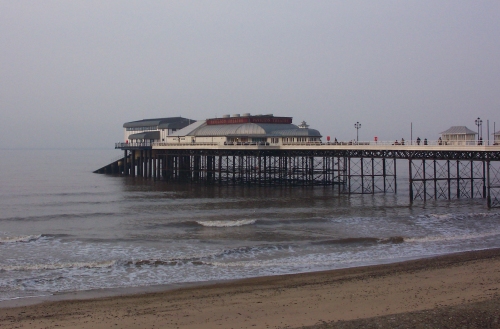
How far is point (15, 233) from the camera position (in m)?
29.6

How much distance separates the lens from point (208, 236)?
28781 millimetres

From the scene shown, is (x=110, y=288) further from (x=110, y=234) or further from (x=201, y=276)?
(x=110, y=234)

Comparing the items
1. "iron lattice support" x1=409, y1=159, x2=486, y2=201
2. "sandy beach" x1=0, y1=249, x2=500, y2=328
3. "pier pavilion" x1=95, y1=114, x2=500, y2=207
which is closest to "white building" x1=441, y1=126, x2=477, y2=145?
"pier pavilion" x1=95, y1=114, x2=500, y2=207

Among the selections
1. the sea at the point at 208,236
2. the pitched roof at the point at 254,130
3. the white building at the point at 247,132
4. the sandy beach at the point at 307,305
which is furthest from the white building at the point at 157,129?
the sandy beach at the point at 307,305

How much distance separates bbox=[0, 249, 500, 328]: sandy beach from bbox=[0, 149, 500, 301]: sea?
1751mm

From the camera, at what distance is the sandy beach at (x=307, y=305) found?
14.2 metres

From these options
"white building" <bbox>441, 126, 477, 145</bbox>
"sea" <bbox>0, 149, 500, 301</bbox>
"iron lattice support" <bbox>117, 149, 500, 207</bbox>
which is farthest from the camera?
"iron lattice support" <bbox>117, 149, 500, 207</bbox>

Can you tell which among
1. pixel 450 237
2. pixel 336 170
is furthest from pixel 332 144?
pixel 450 237

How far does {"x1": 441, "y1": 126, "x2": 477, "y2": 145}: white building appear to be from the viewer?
3843 cm

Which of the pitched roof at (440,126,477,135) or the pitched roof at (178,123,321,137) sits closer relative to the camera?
the pitched roof at (440,126,477,135)

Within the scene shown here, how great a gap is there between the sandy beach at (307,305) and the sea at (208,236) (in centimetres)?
175

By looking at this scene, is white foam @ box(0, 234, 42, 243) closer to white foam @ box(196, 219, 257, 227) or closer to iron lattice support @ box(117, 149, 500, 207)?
white foam @ box(196, 219, 257, 227)

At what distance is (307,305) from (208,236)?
533 inches

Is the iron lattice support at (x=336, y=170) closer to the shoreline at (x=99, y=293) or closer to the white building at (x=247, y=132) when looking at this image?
the white building at (x=247, y=132)
